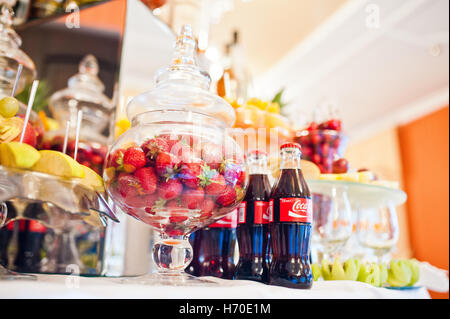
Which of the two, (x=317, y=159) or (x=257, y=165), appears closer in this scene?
(x=257, y=165)

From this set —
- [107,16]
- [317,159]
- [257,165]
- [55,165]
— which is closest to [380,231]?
[317,159]

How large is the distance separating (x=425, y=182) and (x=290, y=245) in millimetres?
3942

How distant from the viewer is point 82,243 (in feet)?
3.96

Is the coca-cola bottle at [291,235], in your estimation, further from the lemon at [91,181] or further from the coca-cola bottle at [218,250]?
the lemon at [91,181]

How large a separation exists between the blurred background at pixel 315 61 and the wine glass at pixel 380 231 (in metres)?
0.14

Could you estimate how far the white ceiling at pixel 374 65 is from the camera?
2928mm

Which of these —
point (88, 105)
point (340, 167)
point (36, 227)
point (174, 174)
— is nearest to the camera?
point (174, 174)

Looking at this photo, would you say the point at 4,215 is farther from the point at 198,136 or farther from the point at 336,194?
the point at 336,194

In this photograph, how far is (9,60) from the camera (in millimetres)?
845

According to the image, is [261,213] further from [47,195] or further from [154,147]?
[47,195]

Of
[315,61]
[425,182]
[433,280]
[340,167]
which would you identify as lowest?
[433,280]
